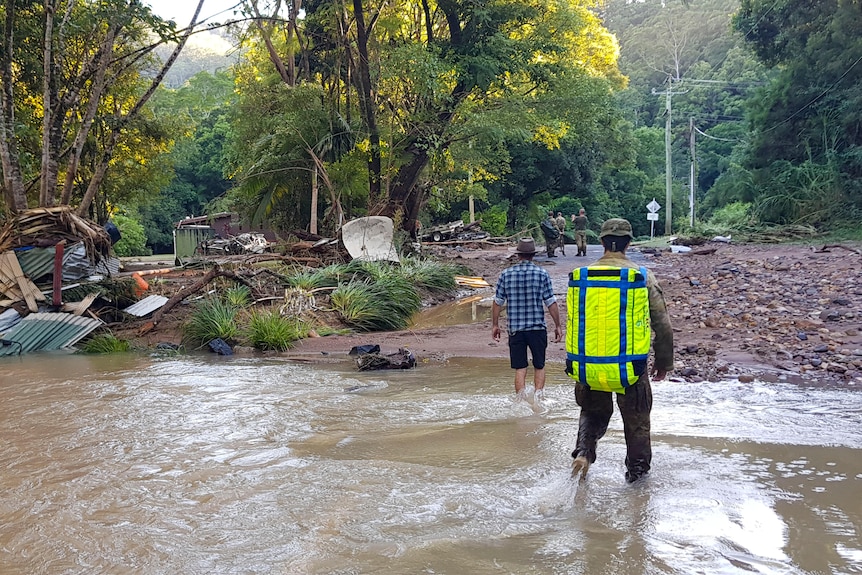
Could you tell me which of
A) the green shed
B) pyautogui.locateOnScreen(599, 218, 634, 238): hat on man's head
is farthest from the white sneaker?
the green shed

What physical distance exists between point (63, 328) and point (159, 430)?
701cm

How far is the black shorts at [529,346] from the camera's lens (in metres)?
6.91

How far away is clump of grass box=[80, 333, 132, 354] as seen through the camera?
12.0m

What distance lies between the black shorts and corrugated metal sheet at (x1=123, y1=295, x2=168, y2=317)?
9.20 metres

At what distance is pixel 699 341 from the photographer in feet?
31.7

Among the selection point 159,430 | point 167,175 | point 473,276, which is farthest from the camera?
point 167,175

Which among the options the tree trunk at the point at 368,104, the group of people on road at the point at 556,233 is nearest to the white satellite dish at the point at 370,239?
the tree trunk at the point at 368,104

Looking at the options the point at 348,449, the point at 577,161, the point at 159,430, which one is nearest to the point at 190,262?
the point at 159,430

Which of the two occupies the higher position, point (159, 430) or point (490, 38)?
point (490, 38)

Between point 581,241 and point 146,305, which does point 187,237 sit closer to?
point 581,241

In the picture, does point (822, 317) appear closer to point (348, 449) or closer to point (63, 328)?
point (348, 449)

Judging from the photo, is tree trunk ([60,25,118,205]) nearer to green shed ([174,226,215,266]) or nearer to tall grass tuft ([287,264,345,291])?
tall grass tuft ([287,264,345,291])

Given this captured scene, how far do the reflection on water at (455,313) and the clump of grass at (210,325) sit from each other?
3601 millimetres

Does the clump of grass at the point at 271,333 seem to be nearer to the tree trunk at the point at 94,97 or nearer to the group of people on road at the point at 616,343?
the tree trunk at the point at 94,97
